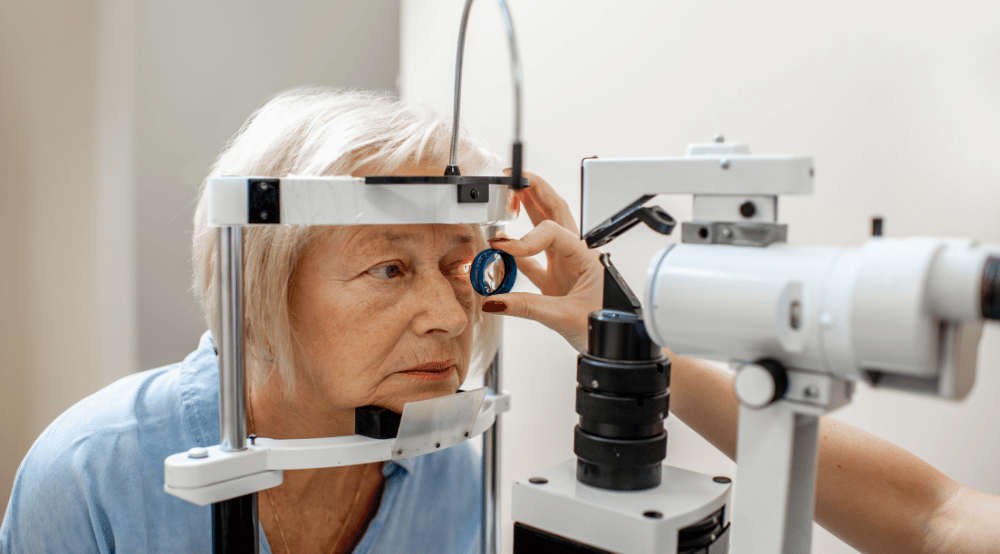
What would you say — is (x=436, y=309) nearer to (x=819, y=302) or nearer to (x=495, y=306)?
(x=495, y=306)

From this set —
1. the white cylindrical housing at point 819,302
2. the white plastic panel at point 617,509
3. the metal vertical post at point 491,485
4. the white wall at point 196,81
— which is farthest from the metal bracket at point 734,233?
the white wall at point 196,81

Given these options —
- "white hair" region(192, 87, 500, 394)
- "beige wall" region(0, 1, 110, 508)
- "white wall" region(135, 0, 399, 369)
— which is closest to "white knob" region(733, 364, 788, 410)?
"white hair" region(192, 87, 500, 394)

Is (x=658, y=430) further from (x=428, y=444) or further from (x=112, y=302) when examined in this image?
(x=112, y=302)

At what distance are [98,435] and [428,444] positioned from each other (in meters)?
0.56

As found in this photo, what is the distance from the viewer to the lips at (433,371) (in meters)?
1.04

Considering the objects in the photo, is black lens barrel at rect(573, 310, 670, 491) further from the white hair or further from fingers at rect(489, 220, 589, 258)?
the white hair

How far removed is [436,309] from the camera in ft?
3.35

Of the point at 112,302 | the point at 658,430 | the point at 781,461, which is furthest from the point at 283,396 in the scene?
the point at 112,302

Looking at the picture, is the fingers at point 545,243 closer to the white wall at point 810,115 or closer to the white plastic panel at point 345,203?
A: the white plastic panel at point 345,203

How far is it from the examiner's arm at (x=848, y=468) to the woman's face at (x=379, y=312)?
0.33 feet

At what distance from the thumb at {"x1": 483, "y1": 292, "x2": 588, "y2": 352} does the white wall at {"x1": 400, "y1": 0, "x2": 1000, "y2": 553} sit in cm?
41

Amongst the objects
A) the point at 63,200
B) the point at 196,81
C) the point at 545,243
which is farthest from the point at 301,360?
the point at 63,200

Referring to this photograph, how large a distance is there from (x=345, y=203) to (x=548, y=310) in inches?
13.8

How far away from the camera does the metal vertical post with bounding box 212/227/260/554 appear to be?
0.75 metres
